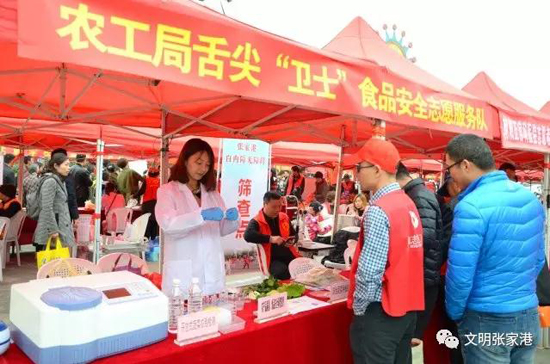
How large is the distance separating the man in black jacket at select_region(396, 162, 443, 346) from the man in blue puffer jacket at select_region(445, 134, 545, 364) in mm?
316

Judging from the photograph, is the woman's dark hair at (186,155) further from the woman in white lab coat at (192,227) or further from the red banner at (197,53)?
the red banner at (197,53)

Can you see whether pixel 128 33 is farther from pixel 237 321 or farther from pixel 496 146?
pixel 496 146

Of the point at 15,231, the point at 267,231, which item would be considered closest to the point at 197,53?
the point at 267,231

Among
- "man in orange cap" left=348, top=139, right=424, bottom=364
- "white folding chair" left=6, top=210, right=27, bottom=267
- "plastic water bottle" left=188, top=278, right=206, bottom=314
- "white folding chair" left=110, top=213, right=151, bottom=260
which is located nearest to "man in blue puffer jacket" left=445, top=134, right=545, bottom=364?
"man in orange cap" left=348, top=139, right=424, bottom=364

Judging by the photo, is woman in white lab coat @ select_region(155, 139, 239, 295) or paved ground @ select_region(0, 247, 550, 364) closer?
woman in white lab coat @ select_region(155, 139, 239, 295)

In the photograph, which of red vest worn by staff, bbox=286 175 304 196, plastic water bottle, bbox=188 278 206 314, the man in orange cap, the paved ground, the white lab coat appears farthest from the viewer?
red vest worn by staff, bbox=286 175 304 196

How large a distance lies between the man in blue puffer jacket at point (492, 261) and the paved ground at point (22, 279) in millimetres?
1745

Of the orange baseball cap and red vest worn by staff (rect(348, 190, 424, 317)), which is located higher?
the orange baseball cap

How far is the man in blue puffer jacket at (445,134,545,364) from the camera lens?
187 centimetres

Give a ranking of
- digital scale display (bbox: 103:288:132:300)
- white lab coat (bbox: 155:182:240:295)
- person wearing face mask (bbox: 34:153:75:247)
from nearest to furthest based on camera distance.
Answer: digital scale display (bbox: 103:288:132:300), white lab coat (bbox: 155:182:240:295), person wearing face mask (bbox: 34:153:75:247)

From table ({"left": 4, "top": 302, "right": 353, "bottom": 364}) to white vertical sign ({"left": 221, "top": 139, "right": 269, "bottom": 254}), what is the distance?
11.4ft

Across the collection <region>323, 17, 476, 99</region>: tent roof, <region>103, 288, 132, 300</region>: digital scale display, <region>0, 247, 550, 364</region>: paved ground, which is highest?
<region>323, 17, 476, 99</region>: tent roof

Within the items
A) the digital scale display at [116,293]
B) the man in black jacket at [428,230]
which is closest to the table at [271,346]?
the digital scale display at [116,293]

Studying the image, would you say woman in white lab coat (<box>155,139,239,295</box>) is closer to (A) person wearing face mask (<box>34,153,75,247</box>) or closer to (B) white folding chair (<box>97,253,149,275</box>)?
(B) white folding chair (<box>97,253,149,275</box>)
